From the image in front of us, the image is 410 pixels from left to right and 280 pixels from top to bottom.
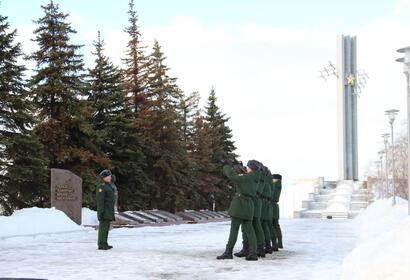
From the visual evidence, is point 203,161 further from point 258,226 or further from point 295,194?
point 295,194

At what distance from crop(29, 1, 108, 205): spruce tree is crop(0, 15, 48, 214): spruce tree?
2.86 meters

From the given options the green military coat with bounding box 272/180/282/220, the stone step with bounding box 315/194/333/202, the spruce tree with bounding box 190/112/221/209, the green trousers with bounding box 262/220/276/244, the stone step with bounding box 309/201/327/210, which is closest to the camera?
the green trousers with bounding box 262/220/276/244

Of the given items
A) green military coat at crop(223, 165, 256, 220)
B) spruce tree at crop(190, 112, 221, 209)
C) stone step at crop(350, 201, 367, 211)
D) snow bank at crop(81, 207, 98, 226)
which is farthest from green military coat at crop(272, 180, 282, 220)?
stone step at crop(350, 201, 367, 211)

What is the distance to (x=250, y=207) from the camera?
11.0 meters

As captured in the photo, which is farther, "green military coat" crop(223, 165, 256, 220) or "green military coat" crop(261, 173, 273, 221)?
"green military coat" crop(261, 173, 273, 221)

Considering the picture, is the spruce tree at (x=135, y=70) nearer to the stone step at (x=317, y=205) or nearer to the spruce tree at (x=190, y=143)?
the spruce tree at (x=190, y=143)

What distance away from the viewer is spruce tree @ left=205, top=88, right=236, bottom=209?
48.2m

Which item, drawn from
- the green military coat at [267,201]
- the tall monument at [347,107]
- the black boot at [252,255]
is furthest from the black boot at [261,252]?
the tall monument at [347,107]

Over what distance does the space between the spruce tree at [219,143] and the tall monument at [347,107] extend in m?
33.4

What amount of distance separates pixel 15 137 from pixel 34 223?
701cm

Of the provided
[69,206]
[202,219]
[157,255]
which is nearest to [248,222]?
[157,255]

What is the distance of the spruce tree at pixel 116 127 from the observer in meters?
31.2

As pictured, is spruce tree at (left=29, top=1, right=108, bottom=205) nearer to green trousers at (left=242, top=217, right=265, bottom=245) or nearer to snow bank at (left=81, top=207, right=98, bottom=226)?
snow bank at (left=81, top=207, right=98, bottom=226)

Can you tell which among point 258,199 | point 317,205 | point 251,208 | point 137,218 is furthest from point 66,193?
point 317,205
